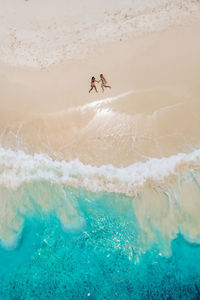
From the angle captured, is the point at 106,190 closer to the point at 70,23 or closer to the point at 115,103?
the point at 115,103

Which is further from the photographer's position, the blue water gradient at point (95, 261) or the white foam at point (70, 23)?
the white foam at point (70, 23)

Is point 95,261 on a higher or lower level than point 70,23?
lower

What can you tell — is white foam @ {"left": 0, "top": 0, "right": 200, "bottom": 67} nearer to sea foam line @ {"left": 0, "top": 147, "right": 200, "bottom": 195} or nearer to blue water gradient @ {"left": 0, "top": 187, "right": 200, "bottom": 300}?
sea foam line @ {"left": 0, "top": 147, "right": 200, "bottom": 195}

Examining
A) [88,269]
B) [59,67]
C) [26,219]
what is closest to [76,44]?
[59,67]

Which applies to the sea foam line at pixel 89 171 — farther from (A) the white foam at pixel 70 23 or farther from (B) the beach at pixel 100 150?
(A) the white foam at pixel 70 23

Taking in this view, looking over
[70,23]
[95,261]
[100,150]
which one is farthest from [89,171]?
[70,23]

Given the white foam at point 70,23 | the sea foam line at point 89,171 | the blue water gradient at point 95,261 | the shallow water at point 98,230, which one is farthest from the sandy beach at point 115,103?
the blue water gradient at point 95,261

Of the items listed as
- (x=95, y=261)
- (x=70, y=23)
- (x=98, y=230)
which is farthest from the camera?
(x=70, y=23)
